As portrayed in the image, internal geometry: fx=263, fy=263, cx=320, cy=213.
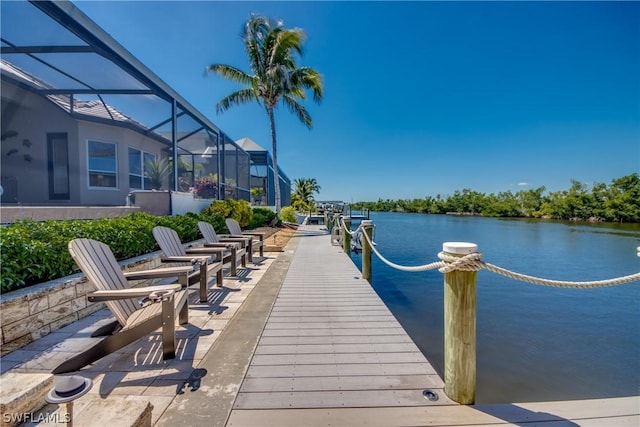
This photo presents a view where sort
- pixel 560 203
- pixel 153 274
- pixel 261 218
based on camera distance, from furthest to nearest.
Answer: pixel 560 203, pixel 261 218, pixel 153 274

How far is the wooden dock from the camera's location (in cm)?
152

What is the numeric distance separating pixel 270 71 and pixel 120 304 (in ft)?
35.2

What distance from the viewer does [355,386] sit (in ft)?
5.97

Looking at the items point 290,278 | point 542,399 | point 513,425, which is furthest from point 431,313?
point 513,425

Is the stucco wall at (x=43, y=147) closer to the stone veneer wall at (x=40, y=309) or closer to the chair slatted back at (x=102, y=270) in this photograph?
the stone veneer wall at (x=40, y=309)

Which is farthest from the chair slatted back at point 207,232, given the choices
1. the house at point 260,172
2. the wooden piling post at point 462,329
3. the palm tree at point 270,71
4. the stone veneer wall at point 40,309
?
the house at point 260,172

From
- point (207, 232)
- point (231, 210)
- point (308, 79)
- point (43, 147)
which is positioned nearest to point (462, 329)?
point (207, 232)

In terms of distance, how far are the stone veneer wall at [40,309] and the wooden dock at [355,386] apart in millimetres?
2086

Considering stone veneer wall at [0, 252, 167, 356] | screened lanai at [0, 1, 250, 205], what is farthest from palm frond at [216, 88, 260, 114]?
stone veneer wall at [0, 252, 167, 356]

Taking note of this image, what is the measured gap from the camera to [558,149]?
32562mm

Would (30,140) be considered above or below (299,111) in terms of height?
below

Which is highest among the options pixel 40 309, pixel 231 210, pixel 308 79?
pixel 308 79

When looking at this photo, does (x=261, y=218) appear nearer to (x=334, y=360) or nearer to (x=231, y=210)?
(x=231, y=210)

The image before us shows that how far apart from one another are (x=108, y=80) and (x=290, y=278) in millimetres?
5994
